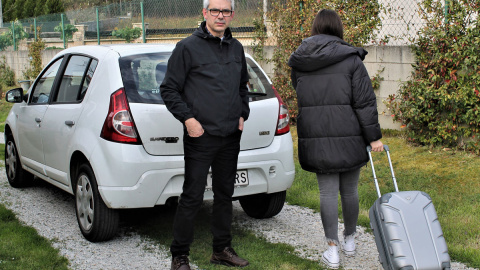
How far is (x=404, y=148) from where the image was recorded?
7840 millimetres

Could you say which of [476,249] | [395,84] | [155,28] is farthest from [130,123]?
[155,28]

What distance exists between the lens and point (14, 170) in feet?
22.3

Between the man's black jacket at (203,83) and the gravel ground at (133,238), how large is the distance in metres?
1.16

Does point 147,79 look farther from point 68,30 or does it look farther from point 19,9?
point 19,9

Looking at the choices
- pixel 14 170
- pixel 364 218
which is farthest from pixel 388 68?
pixel 14 170

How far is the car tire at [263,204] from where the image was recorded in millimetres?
5297

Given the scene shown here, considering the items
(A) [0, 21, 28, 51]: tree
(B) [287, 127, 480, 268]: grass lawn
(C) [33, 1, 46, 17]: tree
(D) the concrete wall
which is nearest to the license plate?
(B) [287, 127, 480, 268]: grass lawn

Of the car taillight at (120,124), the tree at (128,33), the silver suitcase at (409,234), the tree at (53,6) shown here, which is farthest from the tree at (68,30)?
the tree at (53,6)

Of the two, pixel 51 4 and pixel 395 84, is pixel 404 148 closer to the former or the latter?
pixel 395 84

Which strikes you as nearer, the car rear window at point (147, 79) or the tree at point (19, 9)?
the car rear window at point (147, 79)

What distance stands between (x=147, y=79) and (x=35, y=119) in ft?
5.38

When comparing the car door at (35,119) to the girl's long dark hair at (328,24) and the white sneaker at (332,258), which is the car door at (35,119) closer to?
the girl's long dark hair at (328,24)

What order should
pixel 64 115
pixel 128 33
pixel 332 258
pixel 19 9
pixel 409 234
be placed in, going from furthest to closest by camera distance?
pixel 19 9 → pixel 128 33 → pixel 64 115 → pixel 332 258 → pixel 409 234

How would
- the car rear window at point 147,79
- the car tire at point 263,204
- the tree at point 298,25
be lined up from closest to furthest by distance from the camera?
the car rear window at point 147,79 < the car tire at point 263,204 < the tree at point 298,25
